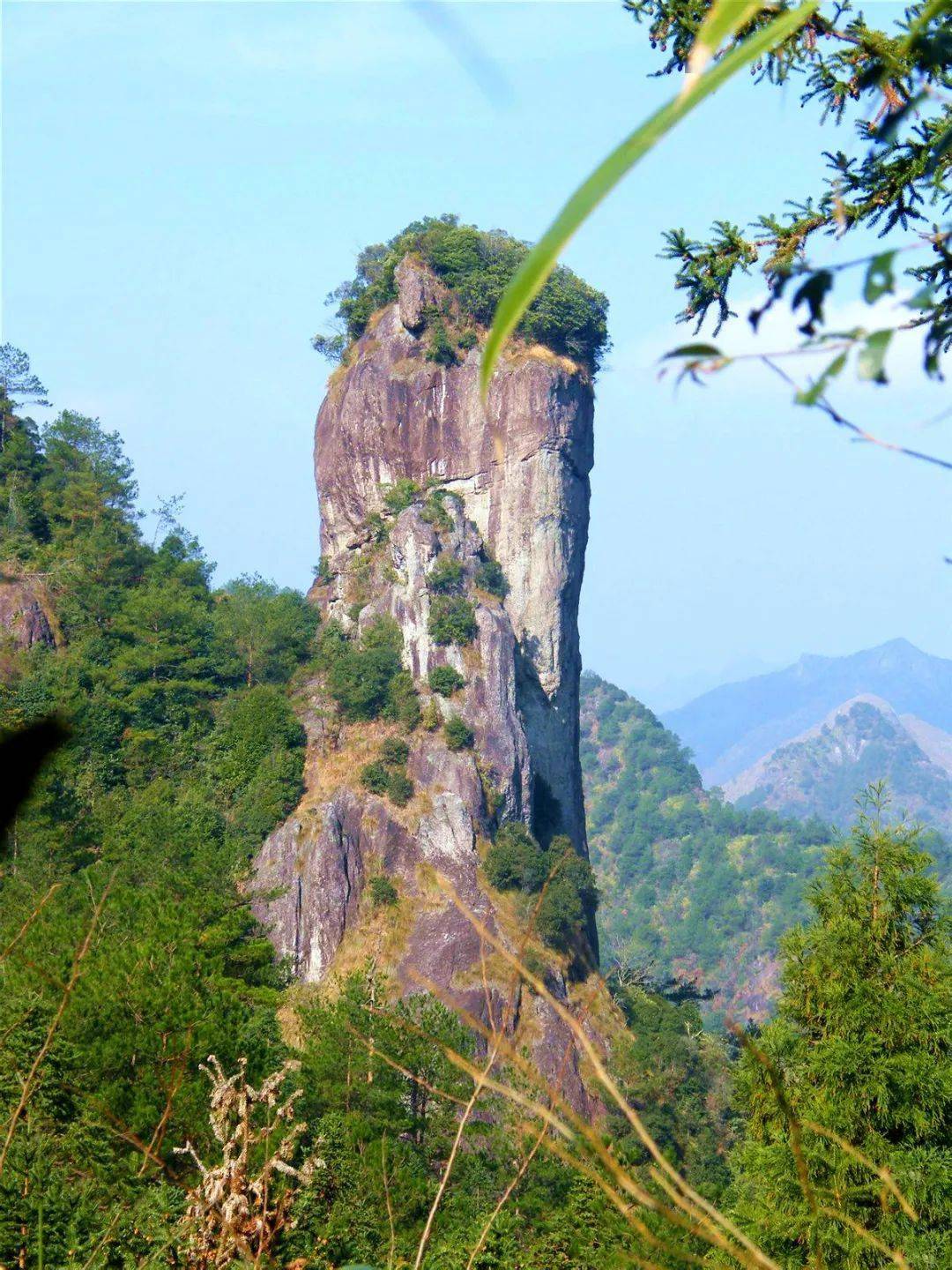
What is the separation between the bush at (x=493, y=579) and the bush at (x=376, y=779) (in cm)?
634

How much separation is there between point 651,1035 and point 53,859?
Result: 1525cm

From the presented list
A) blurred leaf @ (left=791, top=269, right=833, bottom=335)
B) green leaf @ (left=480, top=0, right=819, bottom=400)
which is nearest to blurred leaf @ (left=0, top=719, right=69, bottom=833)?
blurred leaf @ (left=791, top=269, right=833, bottom=335)

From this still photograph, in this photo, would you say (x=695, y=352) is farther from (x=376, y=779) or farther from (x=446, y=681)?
(x=446, y=681)

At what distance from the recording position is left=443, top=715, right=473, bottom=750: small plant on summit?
3092cm

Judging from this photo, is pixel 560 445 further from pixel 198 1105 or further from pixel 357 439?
pixel 198 1105

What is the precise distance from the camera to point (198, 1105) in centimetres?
1041

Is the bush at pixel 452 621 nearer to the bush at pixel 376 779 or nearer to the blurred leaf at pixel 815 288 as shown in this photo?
the bush at pixel 376 779

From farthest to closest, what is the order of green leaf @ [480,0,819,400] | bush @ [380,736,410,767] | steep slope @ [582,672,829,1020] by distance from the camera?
steep slope @ [582,672,829,1020] < bush @ [380,736,410,767] < green leaf @ [480,0,819,400]

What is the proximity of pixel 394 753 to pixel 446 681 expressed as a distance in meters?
2.42

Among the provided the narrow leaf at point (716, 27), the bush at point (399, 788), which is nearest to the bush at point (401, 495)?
the bush at point (399, 788)

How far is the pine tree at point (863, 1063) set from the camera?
7.03m

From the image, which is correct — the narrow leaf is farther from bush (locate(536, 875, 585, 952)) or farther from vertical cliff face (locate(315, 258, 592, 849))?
vertical cliff face (locate(315, 258, 592, 849))

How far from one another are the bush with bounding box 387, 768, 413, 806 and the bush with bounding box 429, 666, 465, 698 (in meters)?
2.58

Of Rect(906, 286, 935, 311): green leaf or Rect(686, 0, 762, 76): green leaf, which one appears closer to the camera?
Rect(686, 0, 762, 76): green leaf
